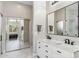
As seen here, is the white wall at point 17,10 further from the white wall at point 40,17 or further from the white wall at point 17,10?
the white wall at point 40,17

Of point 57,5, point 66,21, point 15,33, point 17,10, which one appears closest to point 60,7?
point 57,5

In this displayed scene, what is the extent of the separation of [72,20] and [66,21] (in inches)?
11.7

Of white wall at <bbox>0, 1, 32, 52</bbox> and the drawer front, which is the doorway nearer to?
white wall at <bbox>0, 1, 32, 52</bbox>

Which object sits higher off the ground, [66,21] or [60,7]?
[60,7]

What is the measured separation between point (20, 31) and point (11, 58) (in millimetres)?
3488

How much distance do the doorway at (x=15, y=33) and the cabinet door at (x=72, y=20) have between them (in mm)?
4495

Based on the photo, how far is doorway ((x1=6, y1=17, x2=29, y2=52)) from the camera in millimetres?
7126

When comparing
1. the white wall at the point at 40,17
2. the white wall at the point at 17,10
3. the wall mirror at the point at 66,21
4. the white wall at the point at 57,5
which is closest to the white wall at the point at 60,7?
the white wall at the point at 57,5

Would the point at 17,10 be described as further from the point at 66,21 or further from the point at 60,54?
the point at 60,54

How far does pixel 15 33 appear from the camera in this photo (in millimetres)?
7582

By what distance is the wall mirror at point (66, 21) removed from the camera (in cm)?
314

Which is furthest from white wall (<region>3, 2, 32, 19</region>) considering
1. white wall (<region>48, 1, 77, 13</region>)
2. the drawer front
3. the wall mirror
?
the drawer front

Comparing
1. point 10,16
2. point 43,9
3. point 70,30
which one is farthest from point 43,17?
point 10,16

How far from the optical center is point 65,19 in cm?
361
